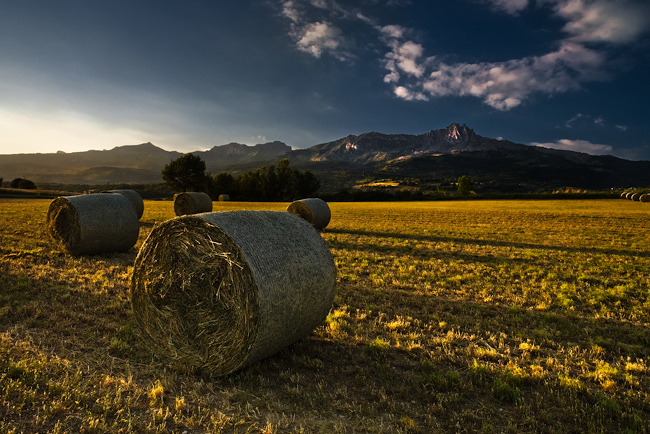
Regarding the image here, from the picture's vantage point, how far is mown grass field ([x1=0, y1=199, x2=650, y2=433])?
3490 mm

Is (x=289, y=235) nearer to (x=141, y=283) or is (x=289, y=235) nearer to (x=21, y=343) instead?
(x=141, y=283)

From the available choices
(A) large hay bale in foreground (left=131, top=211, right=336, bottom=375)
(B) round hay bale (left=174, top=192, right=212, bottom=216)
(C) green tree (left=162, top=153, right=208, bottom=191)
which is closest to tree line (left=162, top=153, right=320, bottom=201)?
(C) green tree (left=162, top=153, right=208, bottom=191)

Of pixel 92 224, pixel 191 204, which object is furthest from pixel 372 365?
pixel 191 204

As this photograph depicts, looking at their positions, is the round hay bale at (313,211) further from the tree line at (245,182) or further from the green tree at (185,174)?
the green tree at (185,174)

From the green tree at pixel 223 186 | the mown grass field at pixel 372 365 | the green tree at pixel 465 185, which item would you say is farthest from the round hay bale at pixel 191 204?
the green tree at pixel 465 185

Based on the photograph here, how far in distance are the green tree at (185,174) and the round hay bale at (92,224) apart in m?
63.3

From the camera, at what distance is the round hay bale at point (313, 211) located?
18.9 meters

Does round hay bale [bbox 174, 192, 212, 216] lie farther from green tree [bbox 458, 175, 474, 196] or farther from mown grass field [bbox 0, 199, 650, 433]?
green tree [bbox 458, 175, 474, 196]

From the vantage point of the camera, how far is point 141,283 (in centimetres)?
520

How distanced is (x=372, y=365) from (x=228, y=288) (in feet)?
7.29

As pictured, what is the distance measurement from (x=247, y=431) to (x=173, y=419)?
829 mm

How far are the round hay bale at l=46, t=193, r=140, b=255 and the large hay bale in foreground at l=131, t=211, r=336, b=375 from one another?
23.7 feet

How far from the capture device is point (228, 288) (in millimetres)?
4465

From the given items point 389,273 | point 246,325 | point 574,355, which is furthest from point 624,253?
point 246,325
